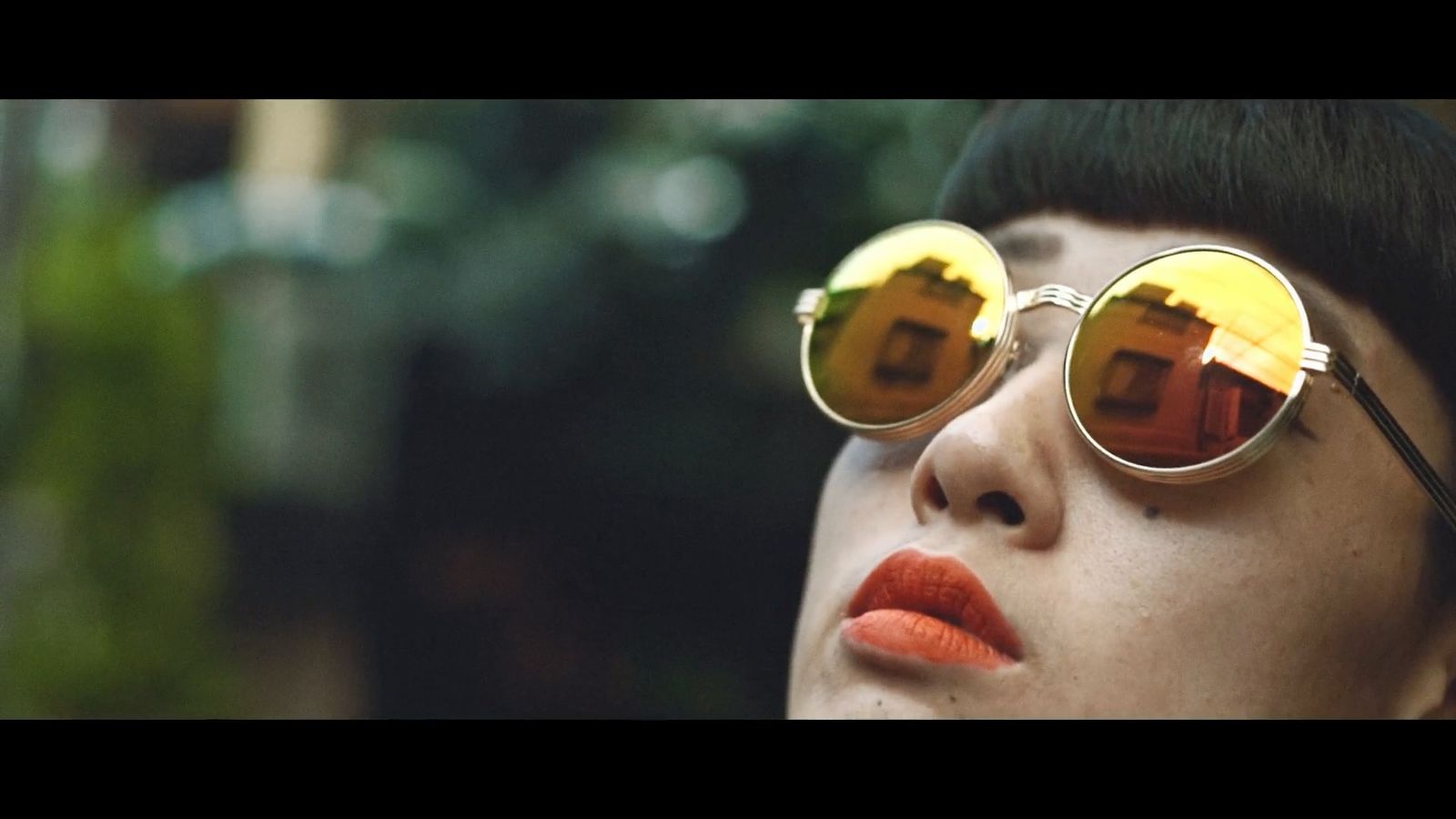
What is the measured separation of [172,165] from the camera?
4262 mm

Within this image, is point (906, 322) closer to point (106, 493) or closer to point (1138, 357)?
point (1138, 357)

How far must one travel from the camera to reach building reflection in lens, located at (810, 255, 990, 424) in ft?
4.16

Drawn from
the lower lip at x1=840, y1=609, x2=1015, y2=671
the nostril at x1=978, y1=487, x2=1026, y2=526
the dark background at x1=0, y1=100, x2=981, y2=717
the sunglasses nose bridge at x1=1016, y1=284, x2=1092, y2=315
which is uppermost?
the dark background at x1=0, y1=100, x2=981, y2=717

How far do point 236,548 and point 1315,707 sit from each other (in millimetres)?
3315

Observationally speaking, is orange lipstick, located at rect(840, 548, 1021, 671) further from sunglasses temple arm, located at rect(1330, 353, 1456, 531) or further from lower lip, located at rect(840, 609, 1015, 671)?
sunglasses temple arm, located at rect(1330, 353, 1456, 531)

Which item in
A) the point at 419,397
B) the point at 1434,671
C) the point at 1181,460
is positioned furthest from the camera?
the point at 419,397

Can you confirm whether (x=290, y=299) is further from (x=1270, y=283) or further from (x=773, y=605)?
(x=1270, y=283)

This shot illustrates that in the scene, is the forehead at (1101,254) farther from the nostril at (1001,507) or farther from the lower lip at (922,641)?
the lower lip at (922,641)

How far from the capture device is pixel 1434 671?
122 cm

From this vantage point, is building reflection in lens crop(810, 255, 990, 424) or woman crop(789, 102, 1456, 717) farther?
building reflection in lens crop(810, 255, 990, 424)

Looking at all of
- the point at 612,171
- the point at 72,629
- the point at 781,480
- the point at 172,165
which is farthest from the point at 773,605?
the point at 172,165

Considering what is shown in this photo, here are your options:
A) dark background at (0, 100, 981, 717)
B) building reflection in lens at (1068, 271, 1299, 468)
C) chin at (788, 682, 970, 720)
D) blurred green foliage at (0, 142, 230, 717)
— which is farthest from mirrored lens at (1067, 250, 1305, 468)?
blurred green foliage at (0, 142, 230, 717)

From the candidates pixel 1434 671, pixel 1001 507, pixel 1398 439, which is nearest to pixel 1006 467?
pixel 1001 507

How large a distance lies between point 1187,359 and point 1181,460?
8 cm
